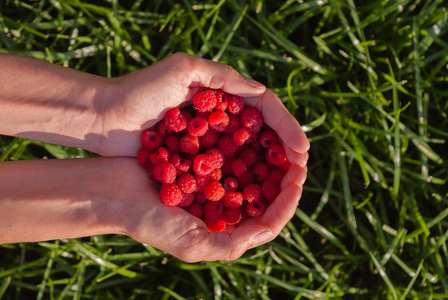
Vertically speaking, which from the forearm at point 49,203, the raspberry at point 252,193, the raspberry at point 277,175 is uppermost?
the raspberry at point 277,175

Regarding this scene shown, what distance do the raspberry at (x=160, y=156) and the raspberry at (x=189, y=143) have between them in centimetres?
9

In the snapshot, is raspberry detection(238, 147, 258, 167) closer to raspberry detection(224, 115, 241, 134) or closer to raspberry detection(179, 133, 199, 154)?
raspberry detection(224, 115, 241, 134)

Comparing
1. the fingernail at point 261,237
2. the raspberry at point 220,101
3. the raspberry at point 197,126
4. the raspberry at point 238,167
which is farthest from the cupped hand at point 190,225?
the raspberry at point 220,101

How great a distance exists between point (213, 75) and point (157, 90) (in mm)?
257

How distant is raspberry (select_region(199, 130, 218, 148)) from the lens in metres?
→ 2.02

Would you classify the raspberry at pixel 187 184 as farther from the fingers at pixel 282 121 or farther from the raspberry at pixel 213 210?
the fingers at pixel 282 121

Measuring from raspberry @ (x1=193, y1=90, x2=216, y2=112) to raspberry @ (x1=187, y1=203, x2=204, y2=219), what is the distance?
1.47 ft

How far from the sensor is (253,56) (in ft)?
7.70

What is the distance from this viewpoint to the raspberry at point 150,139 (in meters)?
1.97

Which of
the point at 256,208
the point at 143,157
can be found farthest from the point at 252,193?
the point at 143,157

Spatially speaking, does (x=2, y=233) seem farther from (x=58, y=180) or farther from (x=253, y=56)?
(x=253, y=56)

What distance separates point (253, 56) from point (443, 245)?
1402 mm

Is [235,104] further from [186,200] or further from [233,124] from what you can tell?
[186,200]

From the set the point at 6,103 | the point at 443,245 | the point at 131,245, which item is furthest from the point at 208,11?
the point at 443,245
